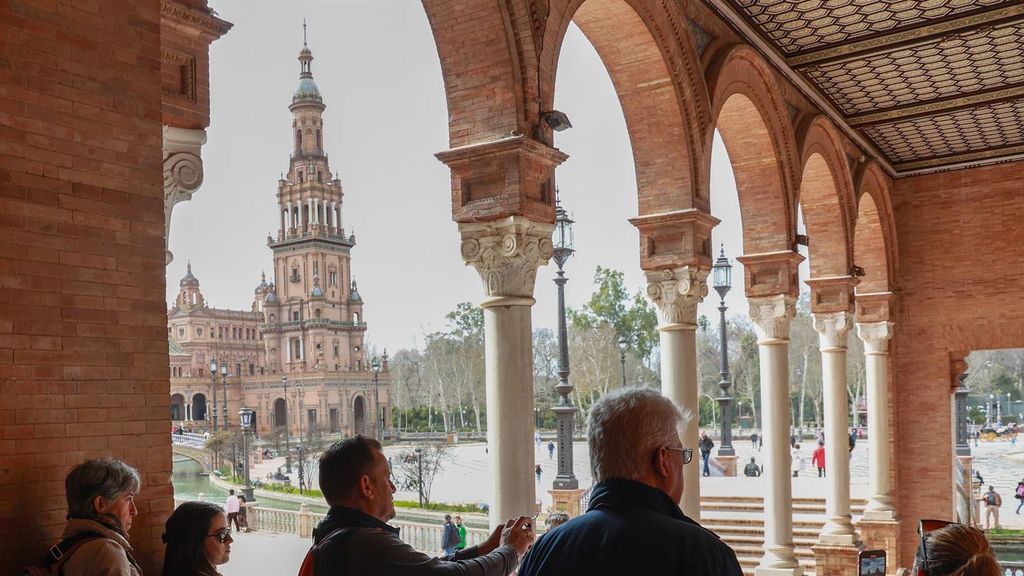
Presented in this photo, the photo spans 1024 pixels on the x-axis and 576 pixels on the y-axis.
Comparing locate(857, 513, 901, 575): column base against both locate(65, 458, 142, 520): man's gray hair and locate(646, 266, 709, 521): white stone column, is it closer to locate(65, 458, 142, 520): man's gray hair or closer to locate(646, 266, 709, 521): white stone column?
locate(646, 266, 709, 521): white stone column

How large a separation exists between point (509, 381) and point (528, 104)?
1784 mm

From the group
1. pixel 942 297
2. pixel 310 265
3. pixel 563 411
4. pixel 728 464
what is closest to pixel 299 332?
pixel 310 265

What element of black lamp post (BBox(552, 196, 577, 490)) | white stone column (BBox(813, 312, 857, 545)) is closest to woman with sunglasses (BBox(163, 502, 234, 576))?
black lamp post (BBox(552, 196, 577, 490))

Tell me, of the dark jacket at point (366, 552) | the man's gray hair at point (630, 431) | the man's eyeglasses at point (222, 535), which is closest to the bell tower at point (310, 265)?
the man's eyeglasses at point (222, 535)

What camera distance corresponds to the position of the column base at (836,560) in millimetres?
13289

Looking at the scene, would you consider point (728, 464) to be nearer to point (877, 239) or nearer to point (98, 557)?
point (877, 239)

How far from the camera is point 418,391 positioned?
158 ft

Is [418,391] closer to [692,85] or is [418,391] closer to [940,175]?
[940,175]

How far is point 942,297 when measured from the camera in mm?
16766

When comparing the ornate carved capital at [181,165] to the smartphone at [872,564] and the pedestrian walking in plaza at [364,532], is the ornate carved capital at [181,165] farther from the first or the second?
the smartphone at [872,564]

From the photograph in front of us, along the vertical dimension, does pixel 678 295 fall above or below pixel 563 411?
above

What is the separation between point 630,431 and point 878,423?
15.3 metres

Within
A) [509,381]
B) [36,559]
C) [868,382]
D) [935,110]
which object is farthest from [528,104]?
[868,382]

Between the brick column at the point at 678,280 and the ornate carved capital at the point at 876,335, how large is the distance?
8169mm
